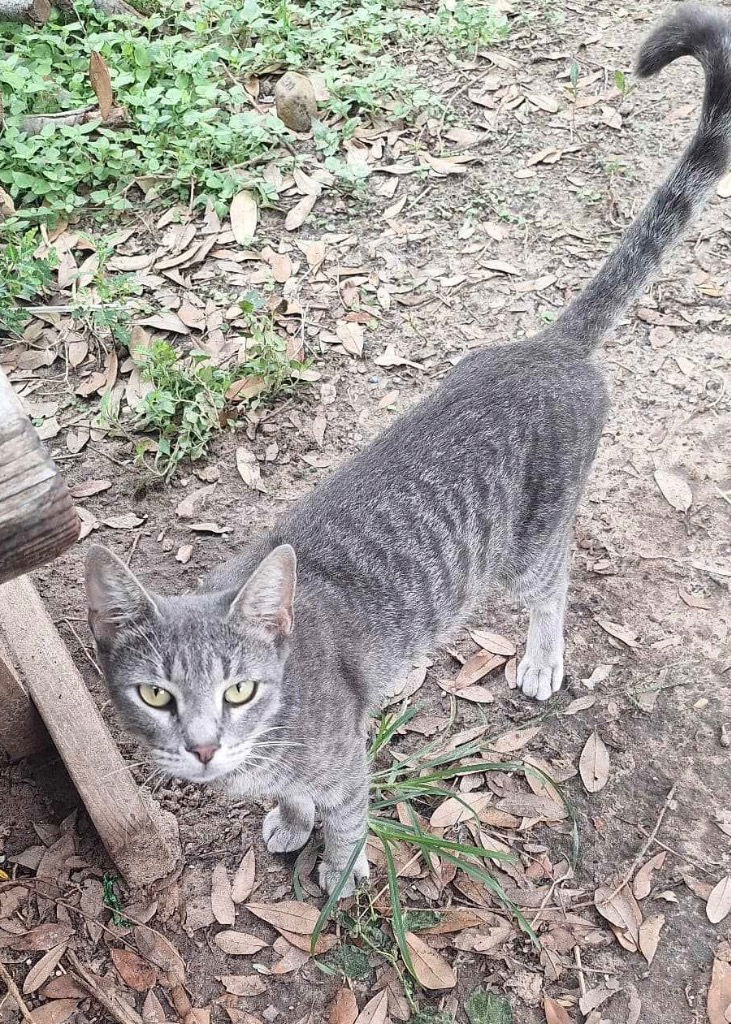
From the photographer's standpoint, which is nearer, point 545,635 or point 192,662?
point 192,662

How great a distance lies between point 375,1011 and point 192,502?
2364mm

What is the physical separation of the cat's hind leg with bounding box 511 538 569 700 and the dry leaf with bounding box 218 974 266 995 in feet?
5.00

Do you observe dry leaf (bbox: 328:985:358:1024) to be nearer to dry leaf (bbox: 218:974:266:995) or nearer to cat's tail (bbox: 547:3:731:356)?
dry leaf (bbox: 218:974:266:995)

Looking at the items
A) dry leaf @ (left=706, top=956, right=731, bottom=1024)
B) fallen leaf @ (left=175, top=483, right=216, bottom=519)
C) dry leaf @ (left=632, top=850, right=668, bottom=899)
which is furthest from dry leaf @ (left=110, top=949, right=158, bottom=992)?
fallen leaf @ (left=175, top=483, right=216, bottom=519)

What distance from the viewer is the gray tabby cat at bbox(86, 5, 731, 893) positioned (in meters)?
2.66

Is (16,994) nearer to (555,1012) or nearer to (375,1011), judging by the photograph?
(375,1011)

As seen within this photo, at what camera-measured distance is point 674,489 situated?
440 cm

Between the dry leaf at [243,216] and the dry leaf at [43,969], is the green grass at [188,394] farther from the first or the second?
the dry leaf at [43,969]

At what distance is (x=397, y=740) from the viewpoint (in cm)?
372

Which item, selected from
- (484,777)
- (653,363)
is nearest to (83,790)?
(484,777)

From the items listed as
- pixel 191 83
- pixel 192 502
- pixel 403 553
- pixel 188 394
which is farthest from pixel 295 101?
pixel 403 553

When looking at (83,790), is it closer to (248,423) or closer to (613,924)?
(613,924)

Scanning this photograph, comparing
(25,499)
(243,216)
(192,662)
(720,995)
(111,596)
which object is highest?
(25,499)

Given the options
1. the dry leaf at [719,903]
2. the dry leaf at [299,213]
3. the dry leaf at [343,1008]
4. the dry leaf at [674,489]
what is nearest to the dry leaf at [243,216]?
the dry leaf at [299,213]
